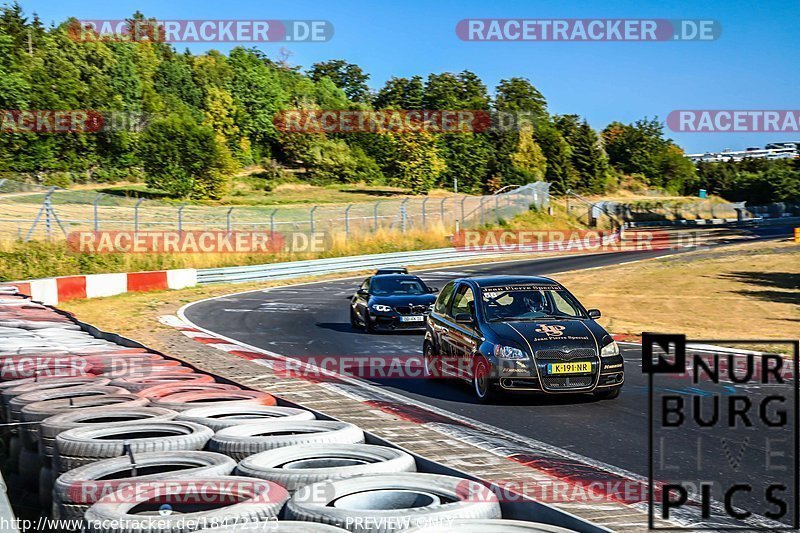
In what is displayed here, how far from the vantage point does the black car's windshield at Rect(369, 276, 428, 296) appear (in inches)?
763

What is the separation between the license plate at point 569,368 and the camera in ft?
33.0

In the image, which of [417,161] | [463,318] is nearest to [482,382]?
[463,318]

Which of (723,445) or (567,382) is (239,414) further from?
(567,382)

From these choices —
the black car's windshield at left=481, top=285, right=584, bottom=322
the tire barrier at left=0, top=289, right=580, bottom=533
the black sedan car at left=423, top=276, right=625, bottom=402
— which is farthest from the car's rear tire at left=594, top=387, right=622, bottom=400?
the tire barrier at left=0, top=289, right=580, bottom=533

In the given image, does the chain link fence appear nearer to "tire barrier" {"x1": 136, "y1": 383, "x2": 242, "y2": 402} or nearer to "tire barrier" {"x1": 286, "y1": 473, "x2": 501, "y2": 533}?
"tire barrier" {"x1": 136, "y1": 383, "x2": 242, "y2": 402}

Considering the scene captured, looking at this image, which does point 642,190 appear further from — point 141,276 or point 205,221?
point 141,276

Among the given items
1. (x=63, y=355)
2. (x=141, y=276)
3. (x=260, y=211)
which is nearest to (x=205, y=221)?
(x=260, y=211)

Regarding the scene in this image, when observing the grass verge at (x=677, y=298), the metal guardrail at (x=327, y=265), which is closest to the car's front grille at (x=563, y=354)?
the grass verge at (x=677, y=298)

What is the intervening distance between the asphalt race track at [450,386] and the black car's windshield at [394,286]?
102 centimetres

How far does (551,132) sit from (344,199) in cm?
2961

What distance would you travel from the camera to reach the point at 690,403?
33.5 ft

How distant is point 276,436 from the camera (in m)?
5.89
